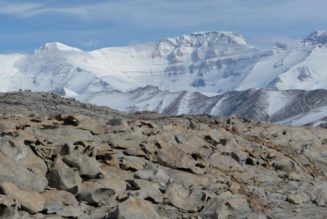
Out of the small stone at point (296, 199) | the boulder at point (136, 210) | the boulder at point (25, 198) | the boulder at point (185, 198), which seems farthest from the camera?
the small stone at point (296, 199)

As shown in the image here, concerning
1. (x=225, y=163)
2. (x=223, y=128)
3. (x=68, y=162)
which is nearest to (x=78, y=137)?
(x=68, y=162)

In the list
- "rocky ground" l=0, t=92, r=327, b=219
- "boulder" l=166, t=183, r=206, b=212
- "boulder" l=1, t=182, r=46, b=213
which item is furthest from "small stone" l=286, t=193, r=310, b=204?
"boulder" l=1, t=182, r=46, b=213

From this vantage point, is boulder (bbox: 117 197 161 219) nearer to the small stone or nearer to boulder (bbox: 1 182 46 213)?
boulder (bbox: 1 182 46 213)

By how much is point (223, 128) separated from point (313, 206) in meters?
11.5

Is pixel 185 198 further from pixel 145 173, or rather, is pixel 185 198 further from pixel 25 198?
pixel 25 198

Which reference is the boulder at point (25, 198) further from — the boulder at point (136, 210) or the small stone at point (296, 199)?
the small stone at point (296, 199)

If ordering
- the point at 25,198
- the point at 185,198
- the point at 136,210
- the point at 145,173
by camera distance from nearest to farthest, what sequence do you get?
the point at 25,198 → the point at 136,210 → the point at 185,198 → the point at 145,173

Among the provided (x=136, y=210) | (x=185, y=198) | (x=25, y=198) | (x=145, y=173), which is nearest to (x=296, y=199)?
(x=185, y=198)

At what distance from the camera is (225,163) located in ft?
96.7

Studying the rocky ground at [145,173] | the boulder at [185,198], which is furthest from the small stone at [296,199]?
the boulder at [185,198]

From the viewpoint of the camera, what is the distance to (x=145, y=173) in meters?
24.6

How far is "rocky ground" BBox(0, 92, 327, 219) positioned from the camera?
2097cm

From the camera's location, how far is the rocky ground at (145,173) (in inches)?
826

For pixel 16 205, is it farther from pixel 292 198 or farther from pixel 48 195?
pixel 292 198
